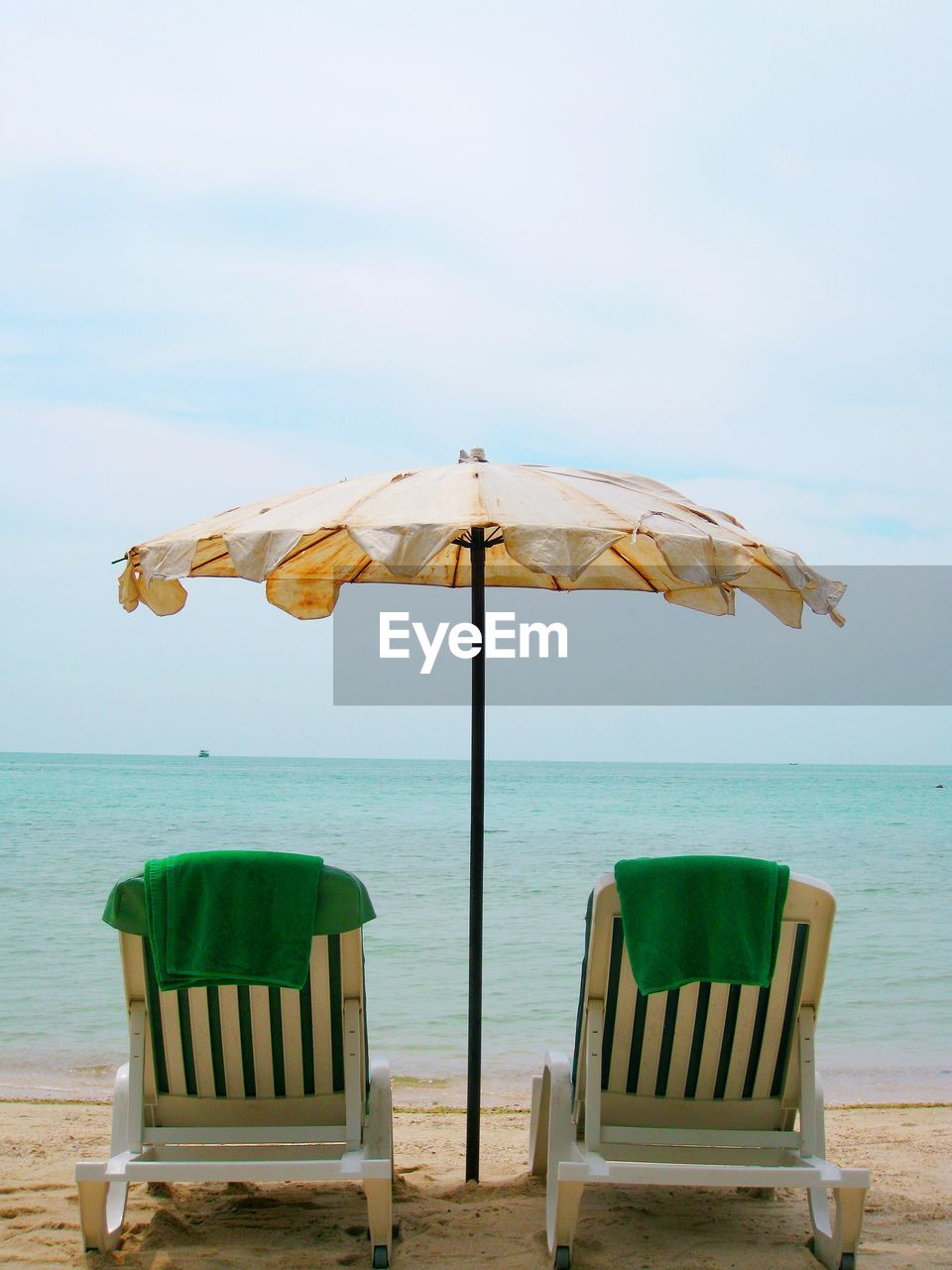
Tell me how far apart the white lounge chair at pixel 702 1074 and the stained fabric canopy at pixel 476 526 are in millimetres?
782

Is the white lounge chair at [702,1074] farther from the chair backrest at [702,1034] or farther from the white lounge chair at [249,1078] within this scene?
the white lounge chair at [249,1078]

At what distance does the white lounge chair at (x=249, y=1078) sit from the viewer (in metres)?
2.73

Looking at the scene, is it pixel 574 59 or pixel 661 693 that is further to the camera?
pixel 661 693

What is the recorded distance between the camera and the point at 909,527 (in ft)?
65.0

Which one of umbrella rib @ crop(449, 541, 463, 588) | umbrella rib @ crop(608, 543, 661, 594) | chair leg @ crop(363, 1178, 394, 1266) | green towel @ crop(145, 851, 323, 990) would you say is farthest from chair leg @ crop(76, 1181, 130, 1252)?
umbrella rib @ crop(608, 543, 661, 594)

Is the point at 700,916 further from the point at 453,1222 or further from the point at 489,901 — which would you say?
the point at 489,901

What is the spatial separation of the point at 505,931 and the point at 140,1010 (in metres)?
7.25

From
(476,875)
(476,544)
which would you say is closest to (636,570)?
(476,544)

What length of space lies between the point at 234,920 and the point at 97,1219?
2.73ft

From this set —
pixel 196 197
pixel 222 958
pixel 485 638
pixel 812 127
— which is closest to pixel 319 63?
pixel 196 197

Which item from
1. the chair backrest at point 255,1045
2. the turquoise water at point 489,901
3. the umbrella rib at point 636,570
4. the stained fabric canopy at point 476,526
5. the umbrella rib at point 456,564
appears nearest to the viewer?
the stained fabric canopy at point 476,526

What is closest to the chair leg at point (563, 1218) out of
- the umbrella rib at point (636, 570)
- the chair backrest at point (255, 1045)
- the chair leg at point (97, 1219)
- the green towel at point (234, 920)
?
the chair backrest at point (255, 1045)

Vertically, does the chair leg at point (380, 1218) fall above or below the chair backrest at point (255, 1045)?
below

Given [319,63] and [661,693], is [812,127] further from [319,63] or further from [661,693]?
[661,693]
